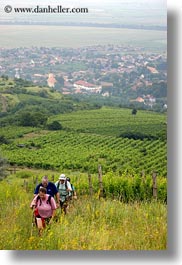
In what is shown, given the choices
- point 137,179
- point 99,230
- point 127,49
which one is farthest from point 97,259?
point 127,49

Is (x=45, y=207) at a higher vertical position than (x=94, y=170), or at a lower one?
lower

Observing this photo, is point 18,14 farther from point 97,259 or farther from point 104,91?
point 97,259

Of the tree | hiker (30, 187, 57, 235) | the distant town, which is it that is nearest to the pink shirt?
hiker (30, 187, 57, 235)

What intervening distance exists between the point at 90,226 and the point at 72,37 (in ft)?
7.47

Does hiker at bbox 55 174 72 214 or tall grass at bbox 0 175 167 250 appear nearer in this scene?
tall grass at bbox 0 175 167 250

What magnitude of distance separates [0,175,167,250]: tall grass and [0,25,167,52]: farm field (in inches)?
71.7

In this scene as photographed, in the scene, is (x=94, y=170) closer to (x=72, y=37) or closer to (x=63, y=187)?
(x=63, y=187)

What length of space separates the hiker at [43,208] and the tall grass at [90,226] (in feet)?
0.29

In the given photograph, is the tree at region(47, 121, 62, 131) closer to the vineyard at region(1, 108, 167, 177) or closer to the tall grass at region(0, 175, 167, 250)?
the vineyard at region(1, 108, 167, 177)

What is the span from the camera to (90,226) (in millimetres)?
10461

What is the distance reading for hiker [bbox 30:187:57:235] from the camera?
10.3m
